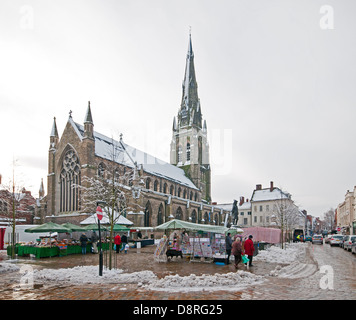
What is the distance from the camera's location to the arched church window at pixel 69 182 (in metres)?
38.8

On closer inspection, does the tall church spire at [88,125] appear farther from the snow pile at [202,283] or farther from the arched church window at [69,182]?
the snow pile at [202,283]

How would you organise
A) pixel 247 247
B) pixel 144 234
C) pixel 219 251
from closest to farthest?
1. pixel 247 247
2. pixel 219 251
3. pixel 144 234

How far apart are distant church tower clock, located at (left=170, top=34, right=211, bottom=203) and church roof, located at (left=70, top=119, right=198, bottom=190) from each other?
3.44 m

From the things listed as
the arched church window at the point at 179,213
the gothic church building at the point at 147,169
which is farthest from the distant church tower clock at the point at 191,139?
the arched church window at the point at 179,213

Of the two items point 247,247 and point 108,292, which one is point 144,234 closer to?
point 247,247

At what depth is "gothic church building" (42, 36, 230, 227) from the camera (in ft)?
126

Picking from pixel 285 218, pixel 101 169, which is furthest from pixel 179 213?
pixel 285 218

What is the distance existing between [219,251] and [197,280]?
8.35 metres

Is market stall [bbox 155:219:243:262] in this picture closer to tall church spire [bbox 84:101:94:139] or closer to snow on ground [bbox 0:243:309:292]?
snow on ground [bbox 0:243:309:292]

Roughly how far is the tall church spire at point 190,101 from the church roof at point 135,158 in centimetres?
1197

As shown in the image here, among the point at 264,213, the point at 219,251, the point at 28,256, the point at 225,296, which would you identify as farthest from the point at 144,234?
the point at 264,213

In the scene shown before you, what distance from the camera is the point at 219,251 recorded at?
18.0 metres

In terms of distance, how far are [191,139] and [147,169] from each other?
892 inches

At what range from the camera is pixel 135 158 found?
5006cm
